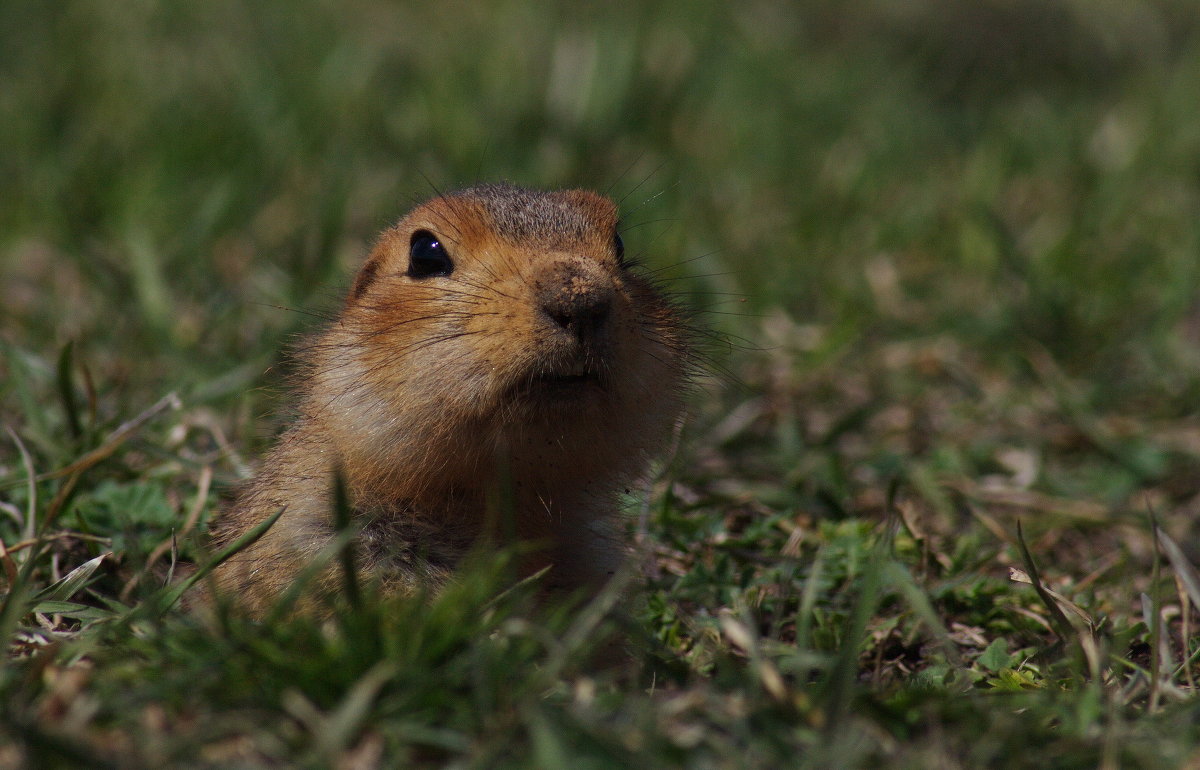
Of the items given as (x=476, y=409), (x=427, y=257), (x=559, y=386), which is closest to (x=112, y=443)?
(x=427, y=257)

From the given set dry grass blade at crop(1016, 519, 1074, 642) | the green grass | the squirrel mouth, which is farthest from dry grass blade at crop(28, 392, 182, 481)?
dry grass blade at crop(1016, 519, 1074, 642)

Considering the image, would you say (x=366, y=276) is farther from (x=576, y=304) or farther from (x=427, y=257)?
(x=576, y=304)

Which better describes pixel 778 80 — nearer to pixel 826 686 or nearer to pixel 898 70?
pixel 898 70

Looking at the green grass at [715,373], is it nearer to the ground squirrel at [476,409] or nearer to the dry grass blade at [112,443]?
the dry grass blade at [112,443]

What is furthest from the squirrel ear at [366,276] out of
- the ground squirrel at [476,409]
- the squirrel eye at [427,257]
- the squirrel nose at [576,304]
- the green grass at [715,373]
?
the squirrel nose at [576,304]

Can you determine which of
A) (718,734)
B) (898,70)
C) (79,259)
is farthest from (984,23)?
(718,734)

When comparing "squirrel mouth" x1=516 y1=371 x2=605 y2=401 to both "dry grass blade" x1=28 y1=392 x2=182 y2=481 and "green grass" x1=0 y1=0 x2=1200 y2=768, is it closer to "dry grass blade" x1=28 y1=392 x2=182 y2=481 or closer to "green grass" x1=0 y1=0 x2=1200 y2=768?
"green grass" x1=0 y1=0 x2=1200 y2=768
